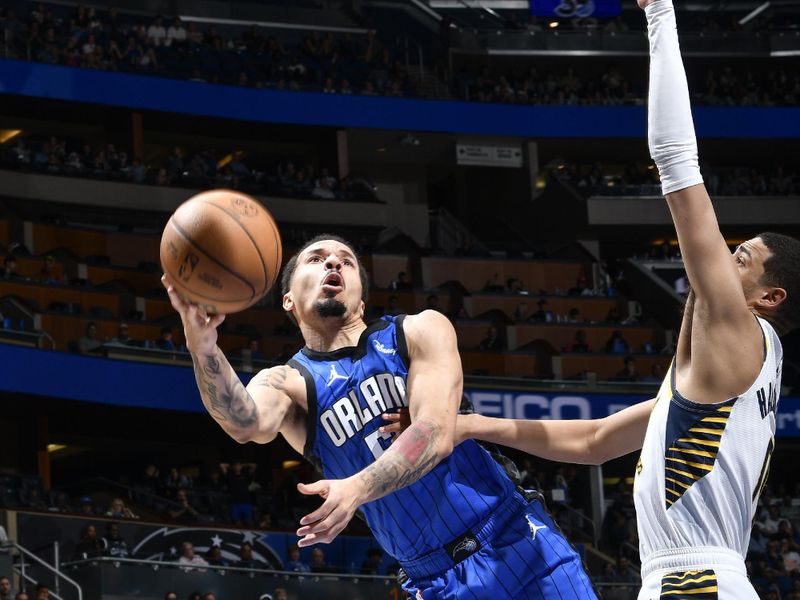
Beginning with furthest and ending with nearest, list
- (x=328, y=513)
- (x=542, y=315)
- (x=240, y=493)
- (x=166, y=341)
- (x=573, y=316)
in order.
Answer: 1. (x=573, y=316)
2. (x=542, y=315)
3. (x=166, y=341)
4. (x=240, y=493)
5. (x=328, y=513)

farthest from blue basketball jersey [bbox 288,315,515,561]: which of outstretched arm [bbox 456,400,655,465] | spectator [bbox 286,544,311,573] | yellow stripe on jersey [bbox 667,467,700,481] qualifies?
spectator [bbox 286,544,311,573]

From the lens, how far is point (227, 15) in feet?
108

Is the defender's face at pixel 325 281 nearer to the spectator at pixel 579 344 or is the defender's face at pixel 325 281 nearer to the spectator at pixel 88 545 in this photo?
the spectator at pixel 88 545

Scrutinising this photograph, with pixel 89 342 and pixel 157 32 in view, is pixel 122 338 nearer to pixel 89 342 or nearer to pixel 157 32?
pixel 89 342

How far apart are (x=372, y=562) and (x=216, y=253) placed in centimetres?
1435

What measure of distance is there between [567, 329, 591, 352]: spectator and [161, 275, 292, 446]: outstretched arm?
22.8m

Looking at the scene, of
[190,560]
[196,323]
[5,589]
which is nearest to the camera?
[196,323]

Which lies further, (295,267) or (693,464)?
(295,267)

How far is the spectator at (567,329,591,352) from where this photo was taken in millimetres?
27344

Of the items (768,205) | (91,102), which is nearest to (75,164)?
(91,102)

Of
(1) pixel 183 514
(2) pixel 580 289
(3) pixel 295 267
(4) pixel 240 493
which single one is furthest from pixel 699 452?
(2) pixel 580 289

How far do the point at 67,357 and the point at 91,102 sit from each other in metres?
7.53

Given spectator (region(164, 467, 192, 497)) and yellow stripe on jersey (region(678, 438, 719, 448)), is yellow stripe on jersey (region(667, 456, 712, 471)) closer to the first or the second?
yellow stripe on jersey (region(678, 438, 719, 448))

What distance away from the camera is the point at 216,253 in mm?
4352
